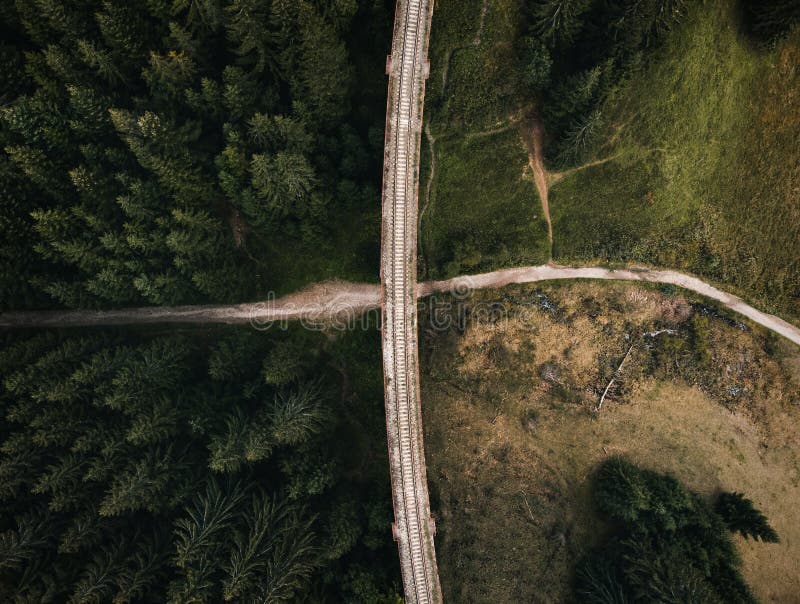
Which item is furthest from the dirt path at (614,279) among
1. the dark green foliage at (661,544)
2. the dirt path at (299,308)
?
the dark green foliage at (661,544)

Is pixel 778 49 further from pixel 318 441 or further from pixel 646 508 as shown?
pixel 318 441

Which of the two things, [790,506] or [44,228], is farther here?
[790,506]

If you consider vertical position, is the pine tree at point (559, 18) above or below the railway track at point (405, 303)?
above

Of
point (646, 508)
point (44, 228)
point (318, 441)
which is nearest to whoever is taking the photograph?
point (44, 228)

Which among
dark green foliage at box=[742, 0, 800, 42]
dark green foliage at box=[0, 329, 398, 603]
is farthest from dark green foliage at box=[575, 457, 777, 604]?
dark green foliage at box=[742, 0, 800, 42]

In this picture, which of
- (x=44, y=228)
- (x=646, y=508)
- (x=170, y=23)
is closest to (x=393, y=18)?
(x=170, y=23)

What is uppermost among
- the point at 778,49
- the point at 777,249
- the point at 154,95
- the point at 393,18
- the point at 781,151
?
the point at 393,18

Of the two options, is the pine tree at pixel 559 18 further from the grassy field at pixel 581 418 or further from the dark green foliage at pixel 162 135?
the grassy field at pixel 581 418

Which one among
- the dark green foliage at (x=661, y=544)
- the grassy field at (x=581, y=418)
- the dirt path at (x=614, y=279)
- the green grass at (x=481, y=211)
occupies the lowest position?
the dark green foliage at (x=661, y=544)
